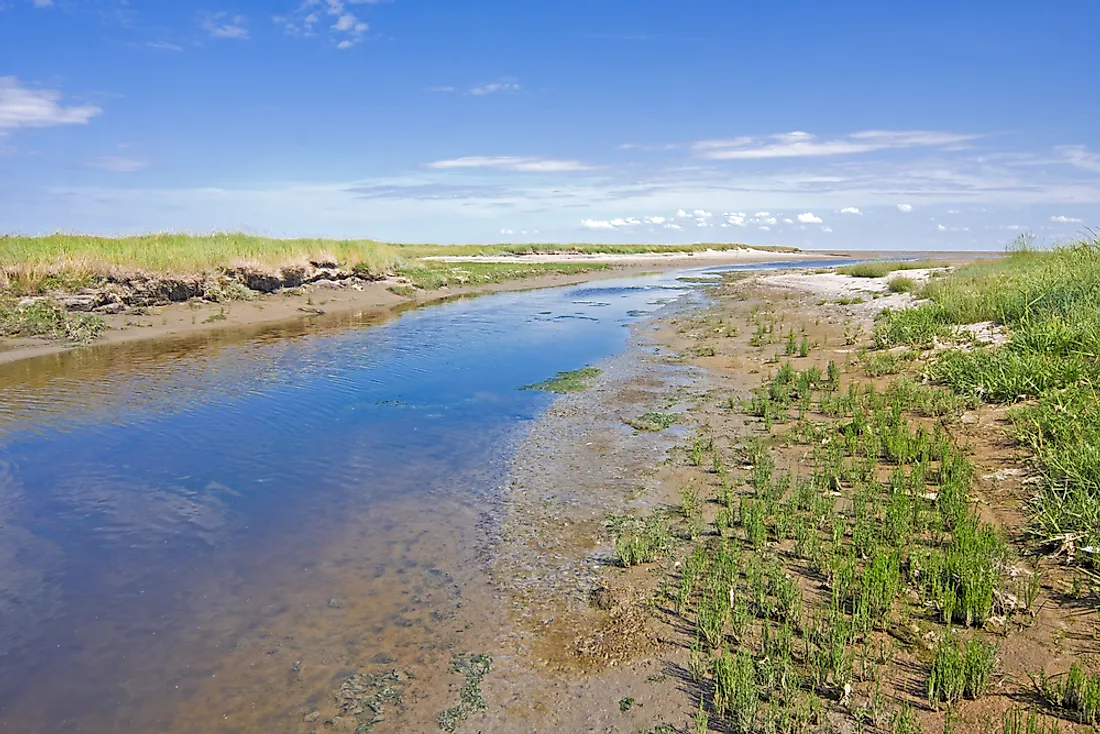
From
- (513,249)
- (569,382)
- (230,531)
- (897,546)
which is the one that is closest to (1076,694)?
(897,546)

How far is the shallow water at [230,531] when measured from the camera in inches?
209

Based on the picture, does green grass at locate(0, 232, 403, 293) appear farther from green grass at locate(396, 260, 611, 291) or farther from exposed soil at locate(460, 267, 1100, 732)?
exposed soil at locate(460, 267, 1100, 732)

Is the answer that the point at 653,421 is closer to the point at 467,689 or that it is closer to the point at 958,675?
the point at 467,689

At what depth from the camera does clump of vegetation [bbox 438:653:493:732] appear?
15.7ft

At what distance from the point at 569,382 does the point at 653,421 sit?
3.98 metres

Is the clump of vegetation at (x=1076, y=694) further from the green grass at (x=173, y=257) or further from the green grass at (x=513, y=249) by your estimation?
the green grass at (x=513, y=249)

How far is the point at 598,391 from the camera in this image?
1499 cm

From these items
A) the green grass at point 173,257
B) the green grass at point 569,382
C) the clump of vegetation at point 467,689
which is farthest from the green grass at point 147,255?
the clump of vegetation at point 467,689

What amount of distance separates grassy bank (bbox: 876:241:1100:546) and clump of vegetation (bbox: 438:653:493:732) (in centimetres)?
535

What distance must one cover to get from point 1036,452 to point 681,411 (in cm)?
585

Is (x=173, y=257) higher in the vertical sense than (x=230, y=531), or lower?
higher

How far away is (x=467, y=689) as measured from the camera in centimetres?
513

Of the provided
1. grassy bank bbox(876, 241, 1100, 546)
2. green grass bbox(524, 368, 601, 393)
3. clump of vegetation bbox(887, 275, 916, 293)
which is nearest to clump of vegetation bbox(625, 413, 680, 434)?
green grass bbox(524, 368, 601, 393)

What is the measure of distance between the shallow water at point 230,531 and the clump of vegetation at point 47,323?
3.28m
